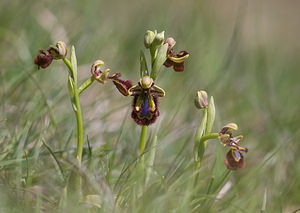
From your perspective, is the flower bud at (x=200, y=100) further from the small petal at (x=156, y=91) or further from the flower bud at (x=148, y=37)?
the flower bud at (x=148, y=37)

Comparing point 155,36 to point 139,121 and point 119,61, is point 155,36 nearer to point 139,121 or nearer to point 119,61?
point 139,121

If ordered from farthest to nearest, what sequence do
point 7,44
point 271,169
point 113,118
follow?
point 7,44
point 113,118
point 271,169

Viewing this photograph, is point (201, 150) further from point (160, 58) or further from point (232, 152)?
point (160, 58)

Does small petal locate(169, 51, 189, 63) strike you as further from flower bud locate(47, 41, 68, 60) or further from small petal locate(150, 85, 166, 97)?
flower bud locate(47, 41, 68, 60)

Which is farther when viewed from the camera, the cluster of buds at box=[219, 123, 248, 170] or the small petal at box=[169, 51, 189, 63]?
the small petal at box=[169, 51, 189, 63]

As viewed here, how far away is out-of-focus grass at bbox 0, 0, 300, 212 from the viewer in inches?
73.7

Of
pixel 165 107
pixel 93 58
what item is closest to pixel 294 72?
pixel 165 107

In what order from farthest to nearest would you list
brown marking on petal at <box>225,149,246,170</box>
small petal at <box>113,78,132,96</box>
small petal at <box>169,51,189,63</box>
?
small petal at <box>169,51,189,63</box>
small petal at <box>113,78,132,96</box>
brown marking on petal at <box>225,149,246,170</box>

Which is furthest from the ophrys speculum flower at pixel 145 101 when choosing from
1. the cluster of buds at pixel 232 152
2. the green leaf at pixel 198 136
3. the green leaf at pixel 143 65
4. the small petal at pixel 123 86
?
the cluster of buds at pixel 232 152

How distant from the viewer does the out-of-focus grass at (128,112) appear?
1871 mm

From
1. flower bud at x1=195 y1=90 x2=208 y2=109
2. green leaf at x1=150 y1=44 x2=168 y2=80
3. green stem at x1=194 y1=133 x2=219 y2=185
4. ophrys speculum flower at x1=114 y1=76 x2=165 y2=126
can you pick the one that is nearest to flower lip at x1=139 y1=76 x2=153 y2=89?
ophrys speculum flower at x1=114 y1=76 x2=165 y2=126

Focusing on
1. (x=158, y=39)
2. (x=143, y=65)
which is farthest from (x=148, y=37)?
(x=143, y=65)

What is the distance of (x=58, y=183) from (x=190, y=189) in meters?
0.66

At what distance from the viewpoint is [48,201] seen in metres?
1.85
